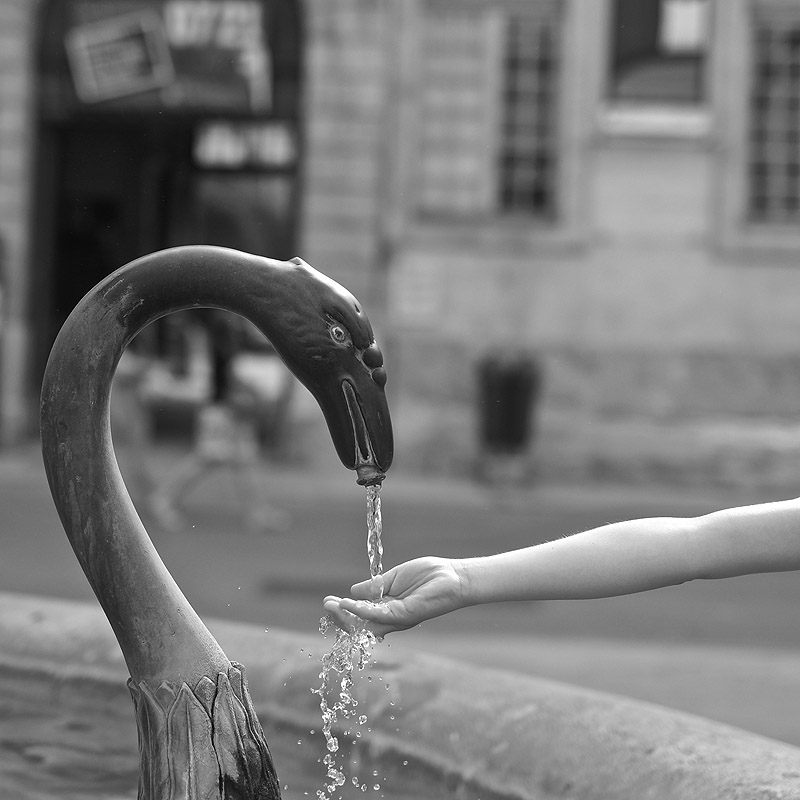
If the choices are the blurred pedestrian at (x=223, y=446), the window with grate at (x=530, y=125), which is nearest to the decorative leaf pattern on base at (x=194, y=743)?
the blurred pedestrian at (x=223, y=446)

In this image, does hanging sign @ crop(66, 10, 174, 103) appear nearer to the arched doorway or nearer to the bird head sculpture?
the arched doorway

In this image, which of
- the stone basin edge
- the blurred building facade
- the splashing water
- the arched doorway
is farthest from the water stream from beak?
the arched doorway

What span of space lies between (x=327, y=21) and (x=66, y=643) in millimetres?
11093

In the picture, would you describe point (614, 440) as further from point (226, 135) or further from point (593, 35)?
point (226, 135)

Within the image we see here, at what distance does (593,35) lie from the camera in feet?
44.8

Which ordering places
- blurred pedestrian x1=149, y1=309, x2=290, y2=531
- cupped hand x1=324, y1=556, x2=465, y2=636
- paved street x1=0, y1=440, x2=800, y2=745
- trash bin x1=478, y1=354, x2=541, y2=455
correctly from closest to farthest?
cupped hand x1=324, y1=556, x2=465, y2=636 < paved street x1=0, y1=440, x2=800, y2=745 < blurred pedestrian x1=149, y1=309, x2=290, y2=531 < trash bin x1=478, y1=354, x2=541, y2=455

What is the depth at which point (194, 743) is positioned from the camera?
2.19 metres

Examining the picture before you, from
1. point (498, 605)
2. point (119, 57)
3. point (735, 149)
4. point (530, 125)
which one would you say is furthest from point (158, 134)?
point (498, 605)

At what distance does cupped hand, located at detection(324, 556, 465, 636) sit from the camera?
2029 mm

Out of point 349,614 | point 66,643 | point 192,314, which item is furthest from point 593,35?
point 349,614

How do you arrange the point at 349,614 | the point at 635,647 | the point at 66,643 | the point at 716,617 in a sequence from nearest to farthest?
the point at 349,614
the point at 66,643
the point at 635,647
the point at 716,617

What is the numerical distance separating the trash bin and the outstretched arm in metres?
10.8

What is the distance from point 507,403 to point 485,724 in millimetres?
10165

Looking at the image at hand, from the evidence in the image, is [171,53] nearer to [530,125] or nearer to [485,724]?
[530,125]
